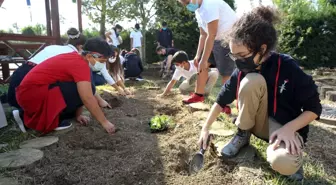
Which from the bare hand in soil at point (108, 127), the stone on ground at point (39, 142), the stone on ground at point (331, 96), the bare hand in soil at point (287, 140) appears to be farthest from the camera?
the stone on ground at point (331, 96)

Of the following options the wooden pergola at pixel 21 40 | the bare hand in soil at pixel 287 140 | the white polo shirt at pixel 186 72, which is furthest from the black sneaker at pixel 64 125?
the wooden pergola at pixel 21 40

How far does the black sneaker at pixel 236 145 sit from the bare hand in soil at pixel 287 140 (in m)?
0.33

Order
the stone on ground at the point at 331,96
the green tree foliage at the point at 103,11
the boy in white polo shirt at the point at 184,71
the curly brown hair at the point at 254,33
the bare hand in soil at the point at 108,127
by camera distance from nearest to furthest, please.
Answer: the curly brown hair at the point at 254,33
the bare hand in soil at the point at 108,127
the boy in white polo shirt at the point at 184,71
the stone on ground at the point at 331,96
the green tree foliage at the point at 103,11

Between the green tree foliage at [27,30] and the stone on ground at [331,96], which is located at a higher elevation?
the green tree foliage at [27,30]

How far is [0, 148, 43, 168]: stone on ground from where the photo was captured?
1801mm

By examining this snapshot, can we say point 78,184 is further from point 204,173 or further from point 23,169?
point 204,173

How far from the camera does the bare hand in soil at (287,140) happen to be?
1.41 meters

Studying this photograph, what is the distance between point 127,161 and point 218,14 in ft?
5.40

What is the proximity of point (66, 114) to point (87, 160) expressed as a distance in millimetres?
819

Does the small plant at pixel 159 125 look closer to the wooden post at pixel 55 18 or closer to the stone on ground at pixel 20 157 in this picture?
the stone on ground at pixel 20 157

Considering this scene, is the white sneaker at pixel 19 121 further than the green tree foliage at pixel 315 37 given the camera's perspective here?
No

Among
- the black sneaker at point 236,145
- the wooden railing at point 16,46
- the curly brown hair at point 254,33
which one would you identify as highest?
the curly brown hair at point 254,33

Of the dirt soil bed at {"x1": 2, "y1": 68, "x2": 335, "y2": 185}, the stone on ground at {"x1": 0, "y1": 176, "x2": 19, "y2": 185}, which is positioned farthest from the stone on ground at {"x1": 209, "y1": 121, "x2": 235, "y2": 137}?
the stone on ground at {"x1": 0, "y1": 176, "x2": 19, "y2": 185}

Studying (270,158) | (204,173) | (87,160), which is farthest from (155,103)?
(270,158)
